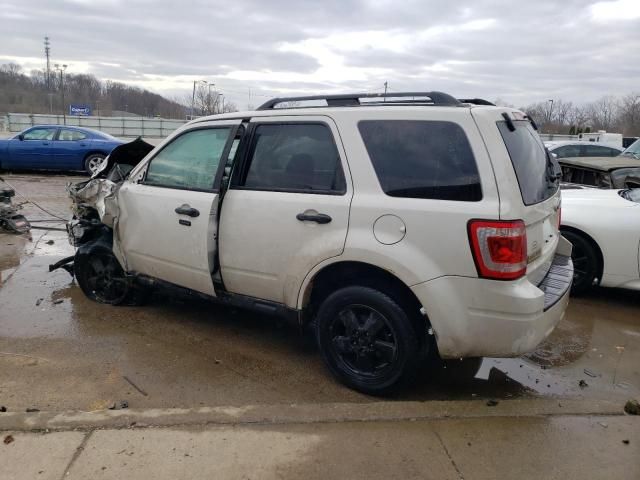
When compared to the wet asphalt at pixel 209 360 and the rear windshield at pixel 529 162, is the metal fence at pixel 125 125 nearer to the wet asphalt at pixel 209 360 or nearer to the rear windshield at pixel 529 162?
the wet asphalt at pixel 209 360

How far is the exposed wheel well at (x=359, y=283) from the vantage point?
10.8ft

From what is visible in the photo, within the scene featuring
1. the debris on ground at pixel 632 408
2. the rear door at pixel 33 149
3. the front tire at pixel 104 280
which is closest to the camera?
the debris on ground at pixel 632 408

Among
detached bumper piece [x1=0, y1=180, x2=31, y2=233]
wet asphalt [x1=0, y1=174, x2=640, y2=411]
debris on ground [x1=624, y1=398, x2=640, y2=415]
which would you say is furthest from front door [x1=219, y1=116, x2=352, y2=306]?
detached bumper piece [x1=0, y1=180, x2=31, y2=233]

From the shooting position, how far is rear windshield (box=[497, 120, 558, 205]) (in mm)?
3123

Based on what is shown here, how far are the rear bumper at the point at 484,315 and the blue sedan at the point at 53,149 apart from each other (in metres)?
13.5

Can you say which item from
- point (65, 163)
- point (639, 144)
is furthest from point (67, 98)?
point (639, 144)

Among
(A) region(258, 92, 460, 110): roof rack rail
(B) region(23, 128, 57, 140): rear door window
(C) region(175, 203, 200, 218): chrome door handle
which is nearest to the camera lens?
(A) region(258, 92, 460, 110): roof rack rail

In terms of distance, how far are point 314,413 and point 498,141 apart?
74.4 inches

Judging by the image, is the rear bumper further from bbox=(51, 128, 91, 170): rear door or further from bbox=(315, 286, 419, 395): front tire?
bbox=(51, 128, 91, 170): rear door

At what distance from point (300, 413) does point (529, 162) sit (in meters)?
2.08

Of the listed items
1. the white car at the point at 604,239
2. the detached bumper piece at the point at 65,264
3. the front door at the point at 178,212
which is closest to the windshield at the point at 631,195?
the white car at the point at 604,239

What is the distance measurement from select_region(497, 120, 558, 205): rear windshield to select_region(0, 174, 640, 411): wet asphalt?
1.39m

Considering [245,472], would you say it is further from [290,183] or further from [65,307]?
[65,307]

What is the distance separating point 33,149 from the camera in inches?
576
